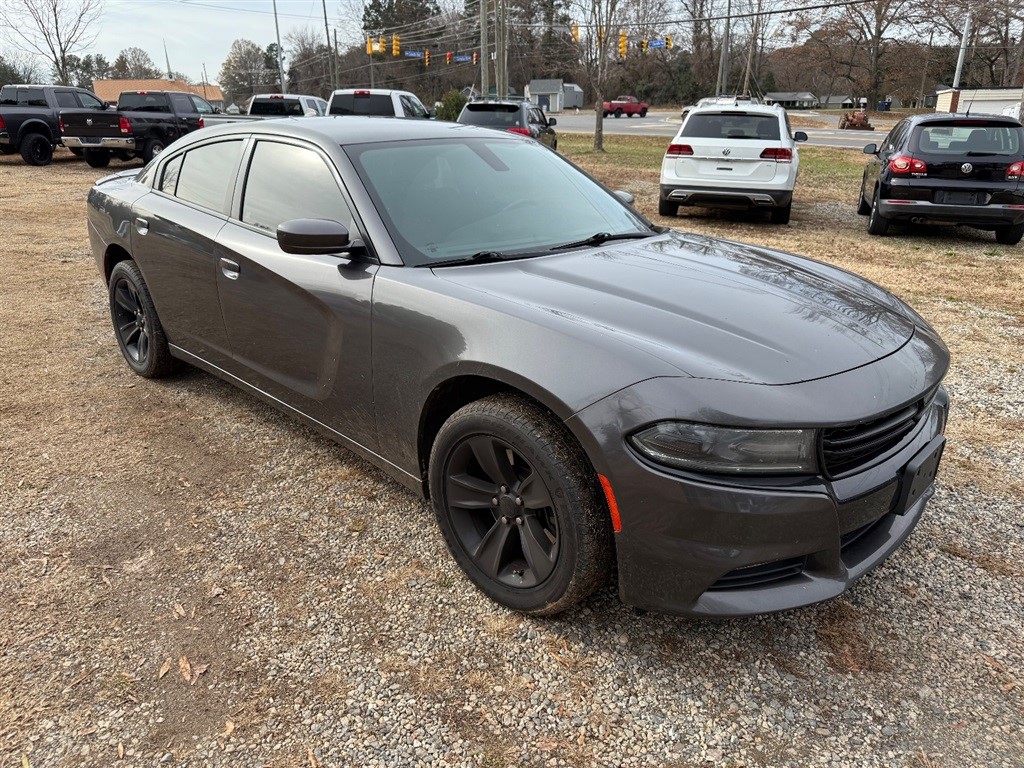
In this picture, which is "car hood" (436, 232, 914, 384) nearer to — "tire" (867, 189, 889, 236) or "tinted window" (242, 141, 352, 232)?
"tinted window" (242, 141, 352, 232)

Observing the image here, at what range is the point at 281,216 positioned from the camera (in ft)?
10.6

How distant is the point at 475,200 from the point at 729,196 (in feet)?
24.7

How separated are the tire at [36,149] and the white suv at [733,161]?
51.2 ft

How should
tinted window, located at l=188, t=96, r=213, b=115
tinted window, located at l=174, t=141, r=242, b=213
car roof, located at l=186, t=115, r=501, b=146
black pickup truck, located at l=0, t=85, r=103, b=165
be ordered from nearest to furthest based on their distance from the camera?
car roof, located at l=186, t=115, r=501, b=146, tinted window, located at l=174, t=141, r=242, b=213, black pickup truck, located at l=0, t=85, r=103, b=165, tinted window, located at l=188, t=96, r=213, b=115

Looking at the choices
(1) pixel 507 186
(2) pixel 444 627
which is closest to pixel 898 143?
(1) pixel 507 186

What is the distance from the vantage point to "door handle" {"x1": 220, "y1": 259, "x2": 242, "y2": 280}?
11.0ft

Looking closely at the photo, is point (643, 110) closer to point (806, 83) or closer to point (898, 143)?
point (806, 83)

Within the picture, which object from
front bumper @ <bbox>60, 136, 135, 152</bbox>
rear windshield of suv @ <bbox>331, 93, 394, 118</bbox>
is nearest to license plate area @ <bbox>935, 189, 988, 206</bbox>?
rear windshield of suv @ <bbox>331, 93, 394, 118</bbox>

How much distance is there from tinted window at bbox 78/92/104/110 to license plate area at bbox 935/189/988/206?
1867 cm

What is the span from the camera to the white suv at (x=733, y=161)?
9680 millimetres

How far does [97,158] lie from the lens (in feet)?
57.1

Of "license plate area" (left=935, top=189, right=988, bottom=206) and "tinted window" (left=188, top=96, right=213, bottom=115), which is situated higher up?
"tinted window" (left=188, top=96, right=213, bottom=115)

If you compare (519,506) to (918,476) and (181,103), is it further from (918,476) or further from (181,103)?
(181,103)

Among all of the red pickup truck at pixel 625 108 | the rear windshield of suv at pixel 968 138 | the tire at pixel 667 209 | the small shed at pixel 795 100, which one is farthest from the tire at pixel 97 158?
the small shed at pixel 795 100
